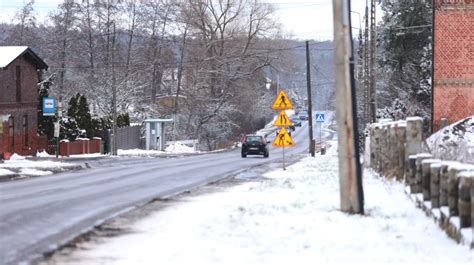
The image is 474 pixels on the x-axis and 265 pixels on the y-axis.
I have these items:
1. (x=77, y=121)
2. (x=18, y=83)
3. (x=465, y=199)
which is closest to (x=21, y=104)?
(x=18, y=83)

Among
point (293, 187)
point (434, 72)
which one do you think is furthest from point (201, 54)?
point (293, 187)

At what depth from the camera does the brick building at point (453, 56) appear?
40.9 meters

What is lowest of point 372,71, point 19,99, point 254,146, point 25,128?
point 254,146

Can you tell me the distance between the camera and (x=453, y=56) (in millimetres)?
40906

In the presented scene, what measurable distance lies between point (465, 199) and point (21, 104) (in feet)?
143

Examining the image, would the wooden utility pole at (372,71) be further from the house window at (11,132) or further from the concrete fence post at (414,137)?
the house window at (11,132)

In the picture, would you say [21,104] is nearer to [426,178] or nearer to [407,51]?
[407,51]

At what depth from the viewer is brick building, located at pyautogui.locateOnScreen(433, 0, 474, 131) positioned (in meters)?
40.9

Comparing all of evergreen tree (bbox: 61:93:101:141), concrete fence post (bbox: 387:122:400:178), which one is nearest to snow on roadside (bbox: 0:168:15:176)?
concrete fence post (bbox: 387:122:400:178)

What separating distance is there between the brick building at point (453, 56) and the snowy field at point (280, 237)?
26446 mm

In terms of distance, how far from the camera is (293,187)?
18.6 metres

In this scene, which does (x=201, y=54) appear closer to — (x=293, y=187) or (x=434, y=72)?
(x=434, y=72)

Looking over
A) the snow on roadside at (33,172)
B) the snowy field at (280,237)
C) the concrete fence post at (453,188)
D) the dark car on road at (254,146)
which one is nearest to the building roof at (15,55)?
the dark car on road at (254,146)

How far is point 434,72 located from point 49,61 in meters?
47.6
